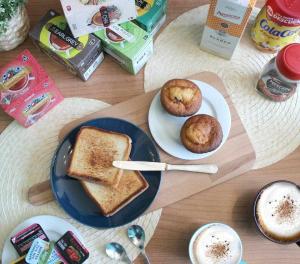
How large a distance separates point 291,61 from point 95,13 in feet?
1.72

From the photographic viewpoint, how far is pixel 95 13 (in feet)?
3.18

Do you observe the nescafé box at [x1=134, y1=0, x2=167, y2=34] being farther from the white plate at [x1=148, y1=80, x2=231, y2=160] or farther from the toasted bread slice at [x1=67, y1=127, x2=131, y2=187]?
the toasted bread slice at [x1=67, y1=127, x2=131, y2=187]

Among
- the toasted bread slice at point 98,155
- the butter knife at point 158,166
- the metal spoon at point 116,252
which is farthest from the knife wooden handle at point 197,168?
the metal spoon at point 116,252

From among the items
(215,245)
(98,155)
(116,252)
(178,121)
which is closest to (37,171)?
(98,155)

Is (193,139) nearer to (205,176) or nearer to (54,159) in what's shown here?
(205,176)

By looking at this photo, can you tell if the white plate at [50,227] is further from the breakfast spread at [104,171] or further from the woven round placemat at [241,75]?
the woven round placemat at [241,75]

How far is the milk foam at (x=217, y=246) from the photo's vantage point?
89cm

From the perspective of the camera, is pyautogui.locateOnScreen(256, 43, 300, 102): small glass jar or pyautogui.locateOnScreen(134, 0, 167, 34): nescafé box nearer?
pyautogui.locateOnScreen(256, 43, 300, 102): small glass jar

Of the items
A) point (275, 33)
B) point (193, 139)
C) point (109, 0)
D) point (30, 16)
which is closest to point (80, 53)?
point (109, 0)

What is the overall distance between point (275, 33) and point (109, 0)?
0.47m

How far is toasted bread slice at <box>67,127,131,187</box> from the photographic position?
3.13ft

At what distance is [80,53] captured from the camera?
1.00 meters

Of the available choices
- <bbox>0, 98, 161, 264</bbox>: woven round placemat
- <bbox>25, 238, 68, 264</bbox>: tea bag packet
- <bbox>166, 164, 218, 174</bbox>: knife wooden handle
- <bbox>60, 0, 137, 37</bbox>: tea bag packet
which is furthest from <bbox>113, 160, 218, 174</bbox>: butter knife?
<bbox>60, 0, 137, 37</bbox>: tea bag packet

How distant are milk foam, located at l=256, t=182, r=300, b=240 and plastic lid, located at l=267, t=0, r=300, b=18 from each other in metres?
0.43
